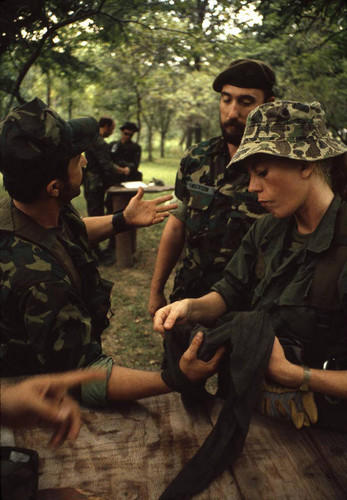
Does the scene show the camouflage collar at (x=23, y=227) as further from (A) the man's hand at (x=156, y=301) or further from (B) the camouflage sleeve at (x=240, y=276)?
(A) the man's hand at (x=156, y=301)

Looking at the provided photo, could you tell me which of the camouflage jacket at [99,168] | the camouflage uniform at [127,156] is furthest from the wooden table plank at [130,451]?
the camouflage uniform at [127,156]

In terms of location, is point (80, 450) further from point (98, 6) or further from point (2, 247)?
point (98, 6)

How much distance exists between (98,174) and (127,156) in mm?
2186

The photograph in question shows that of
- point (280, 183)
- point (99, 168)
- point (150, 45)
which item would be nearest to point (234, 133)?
point (280, 183)

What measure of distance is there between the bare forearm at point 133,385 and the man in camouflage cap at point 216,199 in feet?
3.83

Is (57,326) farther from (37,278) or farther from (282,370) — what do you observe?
(282,370)

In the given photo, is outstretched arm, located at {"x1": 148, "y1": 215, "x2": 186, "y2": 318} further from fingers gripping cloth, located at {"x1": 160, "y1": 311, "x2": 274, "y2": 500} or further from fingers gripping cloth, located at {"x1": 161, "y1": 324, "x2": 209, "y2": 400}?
fingers gripping cloth, located at {"x1": 160, "y1": 311, "x2": 274, "y2": 500}

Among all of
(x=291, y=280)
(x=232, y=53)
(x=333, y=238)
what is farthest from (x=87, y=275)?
(x=232, y=53)

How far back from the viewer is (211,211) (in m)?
2.74

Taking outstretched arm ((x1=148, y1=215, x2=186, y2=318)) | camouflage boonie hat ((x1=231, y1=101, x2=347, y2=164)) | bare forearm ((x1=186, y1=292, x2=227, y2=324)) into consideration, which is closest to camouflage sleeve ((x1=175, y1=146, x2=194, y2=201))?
outstretched arm ((x1=148, y1=215, x2=186, y2=318))

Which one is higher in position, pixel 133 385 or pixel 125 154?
pixel 133 385

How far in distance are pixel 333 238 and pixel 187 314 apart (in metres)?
0.69

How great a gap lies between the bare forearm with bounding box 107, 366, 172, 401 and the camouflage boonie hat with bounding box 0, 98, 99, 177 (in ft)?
2.92

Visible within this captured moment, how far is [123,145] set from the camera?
965cm
